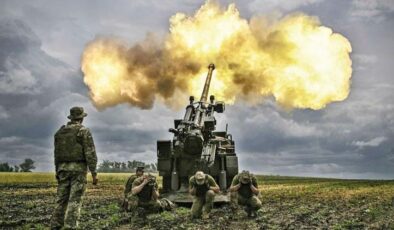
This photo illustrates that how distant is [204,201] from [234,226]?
82.1 inches

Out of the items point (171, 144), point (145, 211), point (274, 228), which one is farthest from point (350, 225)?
point (171, 144)

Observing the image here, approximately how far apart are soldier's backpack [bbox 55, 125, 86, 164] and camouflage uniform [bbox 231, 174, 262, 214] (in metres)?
5.49

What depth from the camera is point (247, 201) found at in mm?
15523

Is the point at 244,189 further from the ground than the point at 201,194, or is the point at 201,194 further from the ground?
the point at 244,189

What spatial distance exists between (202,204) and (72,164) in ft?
16.6

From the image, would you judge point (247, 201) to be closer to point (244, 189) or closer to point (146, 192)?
point (244, 189)

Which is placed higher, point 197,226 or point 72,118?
point 72,118

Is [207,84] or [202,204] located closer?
[202,204]

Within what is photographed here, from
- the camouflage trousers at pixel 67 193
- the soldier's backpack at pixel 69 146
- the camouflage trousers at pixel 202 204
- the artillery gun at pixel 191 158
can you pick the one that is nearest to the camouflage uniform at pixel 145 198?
the camouflage trousers at pixel 202 204

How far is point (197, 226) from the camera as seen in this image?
1326 centimetres

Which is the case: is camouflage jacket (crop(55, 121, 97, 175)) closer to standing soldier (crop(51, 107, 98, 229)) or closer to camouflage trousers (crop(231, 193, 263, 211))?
standing soldier (crop(51, 107, 98, 229))

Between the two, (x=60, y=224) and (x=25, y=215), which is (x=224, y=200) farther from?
(x=60, y=224)

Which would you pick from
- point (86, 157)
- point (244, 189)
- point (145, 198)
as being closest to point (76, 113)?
point (86, 157)

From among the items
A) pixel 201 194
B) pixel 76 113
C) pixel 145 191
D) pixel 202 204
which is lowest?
pixel 202 204
